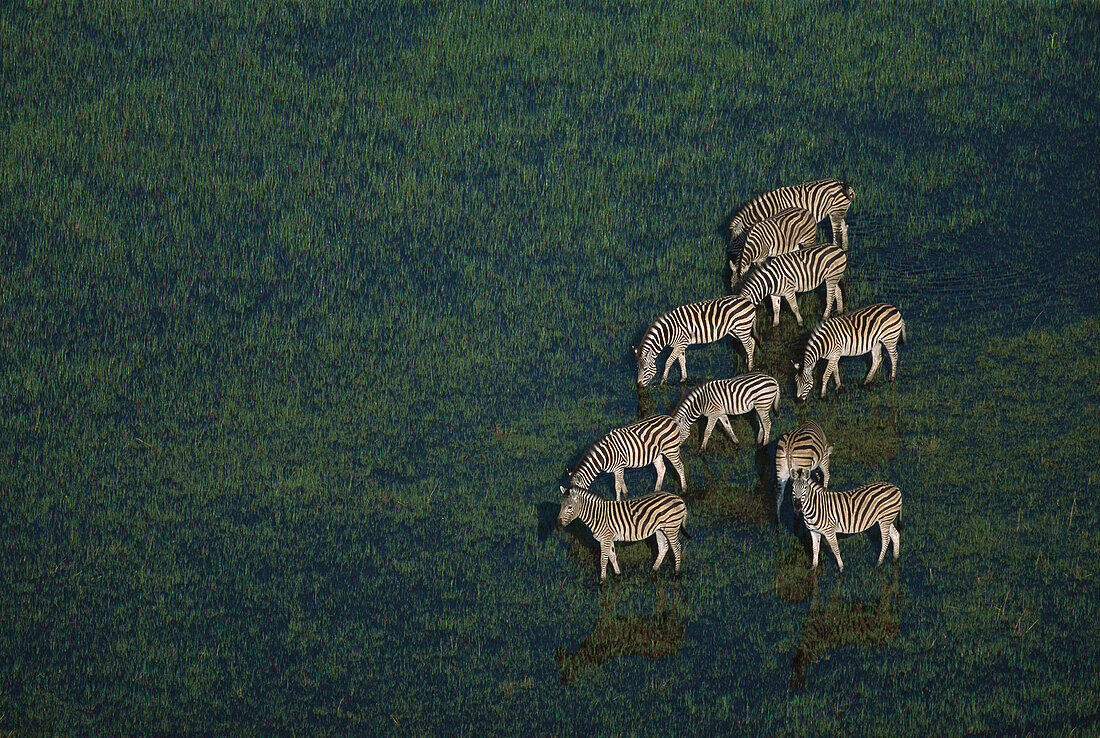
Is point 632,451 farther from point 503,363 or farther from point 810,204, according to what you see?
point 810,204

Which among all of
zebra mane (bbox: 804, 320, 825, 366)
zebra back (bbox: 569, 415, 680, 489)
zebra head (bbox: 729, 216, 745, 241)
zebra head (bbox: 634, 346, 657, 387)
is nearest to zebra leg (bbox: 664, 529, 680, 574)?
zebra back (bbox: 569, 415, 680, 489)

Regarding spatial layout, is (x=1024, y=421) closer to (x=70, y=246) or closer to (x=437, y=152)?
(x=437, y=152)

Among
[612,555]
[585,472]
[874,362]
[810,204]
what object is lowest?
[612,555]

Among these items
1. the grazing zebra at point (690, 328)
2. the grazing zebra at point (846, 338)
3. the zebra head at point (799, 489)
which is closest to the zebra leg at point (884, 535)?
the zebra head at point (799, 489)

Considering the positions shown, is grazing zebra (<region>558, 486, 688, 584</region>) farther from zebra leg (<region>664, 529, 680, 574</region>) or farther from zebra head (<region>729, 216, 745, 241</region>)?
zebra head (<region>729, 216, 745, 241</region>)

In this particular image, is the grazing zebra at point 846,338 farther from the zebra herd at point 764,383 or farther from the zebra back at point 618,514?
the zebra back at point 618,514

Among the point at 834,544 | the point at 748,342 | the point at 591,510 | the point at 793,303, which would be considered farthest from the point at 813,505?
the point at 793,303
